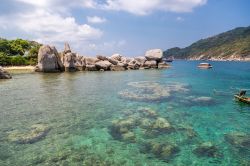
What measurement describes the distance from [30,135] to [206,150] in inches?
491

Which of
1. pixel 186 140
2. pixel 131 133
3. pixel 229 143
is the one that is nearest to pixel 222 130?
pixel 229 143

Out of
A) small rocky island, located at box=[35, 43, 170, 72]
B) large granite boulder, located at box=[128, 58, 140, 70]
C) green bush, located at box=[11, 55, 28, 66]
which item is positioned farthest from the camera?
large granite boulder, located at box=[128, 58, 140, 70]

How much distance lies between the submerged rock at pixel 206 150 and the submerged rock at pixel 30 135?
11.0m

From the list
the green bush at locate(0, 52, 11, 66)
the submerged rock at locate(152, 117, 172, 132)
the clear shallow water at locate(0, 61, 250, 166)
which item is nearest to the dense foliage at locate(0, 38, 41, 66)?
the green bush at locate(0, 52, 11, 66)

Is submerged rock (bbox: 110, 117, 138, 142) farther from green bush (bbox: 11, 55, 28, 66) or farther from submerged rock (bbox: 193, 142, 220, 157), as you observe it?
green bush (bbox: 11, 55, 28, 66)

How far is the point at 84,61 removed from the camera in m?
83.5

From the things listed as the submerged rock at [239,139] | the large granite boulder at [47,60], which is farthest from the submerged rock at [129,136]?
the large granite boulder at [47,60]

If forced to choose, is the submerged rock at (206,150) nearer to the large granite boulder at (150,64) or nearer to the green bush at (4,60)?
the large granite boulder at (150,64)

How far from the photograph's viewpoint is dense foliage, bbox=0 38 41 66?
294 feet

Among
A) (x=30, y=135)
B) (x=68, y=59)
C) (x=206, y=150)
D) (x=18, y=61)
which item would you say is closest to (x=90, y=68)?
Answer: (x=68, y=59)

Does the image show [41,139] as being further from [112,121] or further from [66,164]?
[112,121]

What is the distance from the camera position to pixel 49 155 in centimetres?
1394

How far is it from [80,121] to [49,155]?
23.4 feet

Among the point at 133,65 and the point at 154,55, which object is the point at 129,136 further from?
the point at 154,55
